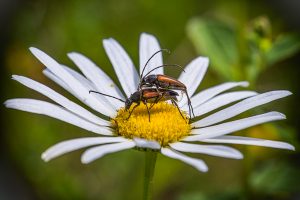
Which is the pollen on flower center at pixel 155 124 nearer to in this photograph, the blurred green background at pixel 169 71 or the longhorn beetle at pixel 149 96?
the longhorn beetle at pixel 149 96

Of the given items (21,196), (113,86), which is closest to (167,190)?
(21,196)

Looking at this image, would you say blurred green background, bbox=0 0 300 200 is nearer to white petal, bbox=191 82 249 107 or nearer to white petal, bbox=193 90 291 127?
white petal, bbox=191 82 249 107

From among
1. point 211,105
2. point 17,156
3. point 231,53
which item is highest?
point 231,53

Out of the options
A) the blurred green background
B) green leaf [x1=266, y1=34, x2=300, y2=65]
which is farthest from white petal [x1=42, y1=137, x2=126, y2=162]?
green leaf [x1=266, y1=34, x2=300, y2=65]

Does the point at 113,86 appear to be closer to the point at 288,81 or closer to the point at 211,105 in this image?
the point at 211,105

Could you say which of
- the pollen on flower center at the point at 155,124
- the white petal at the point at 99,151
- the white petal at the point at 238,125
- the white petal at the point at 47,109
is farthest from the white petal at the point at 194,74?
the white petal at the point at 99,151

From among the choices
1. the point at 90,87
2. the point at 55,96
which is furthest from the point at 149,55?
the point at 55,96

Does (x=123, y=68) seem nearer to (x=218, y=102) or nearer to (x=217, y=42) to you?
(x=218, y=102)
